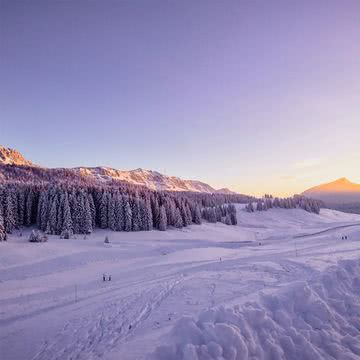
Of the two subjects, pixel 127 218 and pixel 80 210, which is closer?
pixel 80 210

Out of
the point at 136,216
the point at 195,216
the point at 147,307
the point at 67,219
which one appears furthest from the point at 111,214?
the point at 147,307

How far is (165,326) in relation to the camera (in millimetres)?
11781

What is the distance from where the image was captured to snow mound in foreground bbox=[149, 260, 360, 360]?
8203mm

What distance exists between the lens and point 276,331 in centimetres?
931

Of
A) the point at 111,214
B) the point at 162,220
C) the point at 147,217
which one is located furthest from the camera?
the point at 162,220

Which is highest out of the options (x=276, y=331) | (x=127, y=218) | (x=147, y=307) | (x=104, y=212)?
(x=104, y=212)

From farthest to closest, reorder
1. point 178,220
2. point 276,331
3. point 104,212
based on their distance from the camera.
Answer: point 178,220
point 104,212
point 276,331

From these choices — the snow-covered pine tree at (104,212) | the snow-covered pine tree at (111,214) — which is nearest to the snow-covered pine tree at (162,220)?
the snow-covered pine tree at (111,214)

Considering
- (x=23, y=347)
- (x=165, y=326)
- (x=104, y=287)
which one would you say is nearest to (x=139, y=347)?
(x=165, y=326)

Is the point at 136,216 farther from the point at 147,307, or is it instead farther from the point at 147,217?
the point at 147,307

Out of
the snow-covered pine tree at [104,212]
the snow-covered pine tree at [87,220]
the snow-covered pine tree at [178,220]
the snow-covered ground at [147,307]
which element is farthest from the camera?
the snow-covered pine tree at [178,220]

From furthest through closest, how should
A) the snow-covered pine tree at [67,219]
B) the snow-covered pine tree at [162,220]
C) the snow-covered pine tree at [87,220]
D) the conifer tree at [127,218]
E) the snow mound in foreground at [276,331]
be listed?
the snow-covered pine tree at [162,220], the conifer tree at [127,218], the snow-covered pine tree at [87,220], the snow-covered pine tree at [67,219], the snow mound in foreground at [276,331]

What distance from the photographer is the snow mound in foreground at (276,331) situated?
820 cm

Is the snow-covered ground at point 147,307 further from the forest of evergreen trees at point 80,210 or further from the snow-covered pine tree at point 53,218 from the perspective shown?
the forest of evergreen trees at point 80,210
